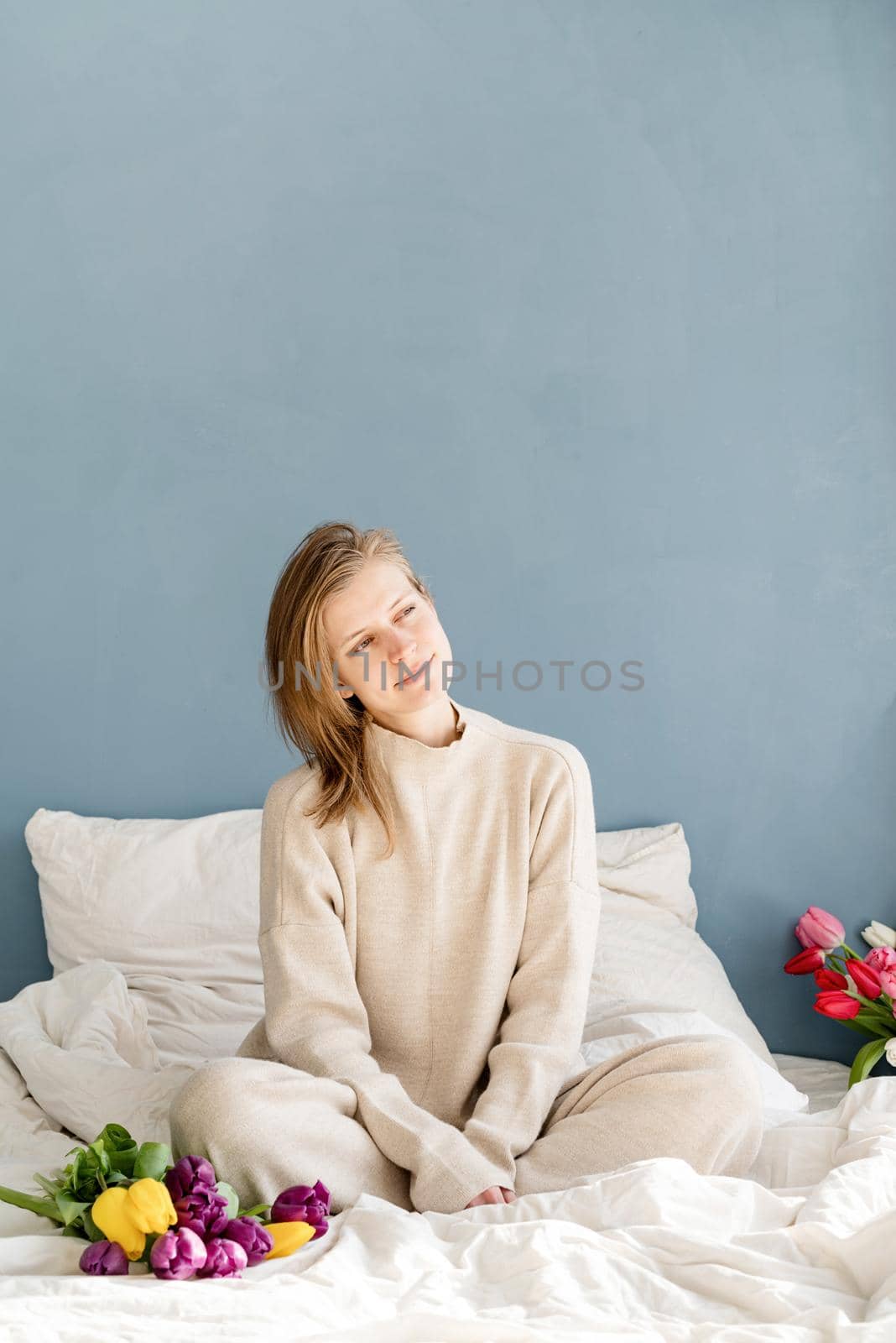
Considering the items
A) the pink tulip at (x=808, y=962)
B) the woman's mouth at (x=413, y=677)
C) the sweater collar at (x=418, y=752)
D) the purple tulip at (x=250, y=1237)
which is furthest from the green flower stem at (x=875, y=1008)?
the purple tulip at (x=250, y=1237)

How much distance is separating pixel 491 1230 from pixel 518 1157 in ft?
1.07

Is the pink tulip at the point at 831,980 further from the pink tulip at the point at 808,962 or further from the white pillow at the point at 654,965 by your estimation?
the white pillow at the point at 654,965

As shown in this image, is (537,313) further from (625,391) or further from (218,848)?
(218,848)

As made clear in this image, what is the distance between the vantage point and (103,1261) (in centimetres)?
103

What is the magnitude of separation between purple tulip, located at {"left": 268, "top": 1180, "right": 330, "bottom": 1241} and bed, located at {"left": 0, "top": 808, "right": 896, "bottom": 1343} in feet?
0.08

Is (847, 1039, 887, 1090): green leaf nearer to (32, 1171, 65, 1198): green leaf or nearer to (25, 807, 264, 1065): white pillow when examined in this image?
(25, 807, 264, 1065): white pillow

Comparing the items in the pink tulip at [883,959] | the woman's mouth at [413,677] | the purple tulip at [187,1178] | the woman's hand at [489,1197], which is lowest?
the pink tulip at [883,959]

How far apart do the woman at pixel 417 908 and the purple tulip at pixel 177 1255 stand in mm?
333

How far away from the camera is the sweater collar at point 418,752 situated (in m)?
1.61

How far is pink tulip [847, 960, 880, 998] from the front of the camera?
2178 millimetres

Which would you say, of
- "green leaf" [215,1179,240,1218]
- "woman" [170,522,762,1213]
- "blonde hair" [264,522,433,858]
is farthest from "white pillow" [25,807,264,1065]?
"green leaf" [215,1179,240,1218]

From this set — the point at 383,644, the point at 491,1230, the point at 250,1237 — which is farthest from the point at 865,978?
the point at 250,1237

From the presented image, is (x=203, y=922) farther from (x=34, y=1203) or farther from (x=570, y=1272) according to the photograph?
(x=570, y=1272)

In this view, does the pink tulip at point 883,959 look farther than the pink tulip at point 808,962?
No
